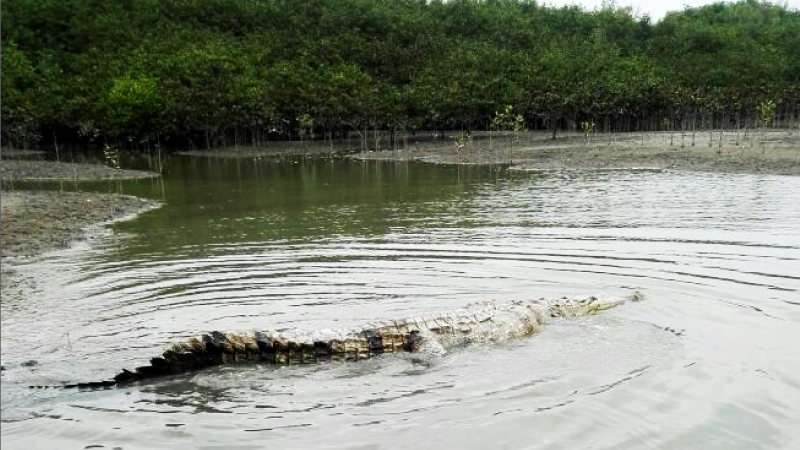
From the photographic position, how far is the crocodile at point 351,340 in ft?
31.5

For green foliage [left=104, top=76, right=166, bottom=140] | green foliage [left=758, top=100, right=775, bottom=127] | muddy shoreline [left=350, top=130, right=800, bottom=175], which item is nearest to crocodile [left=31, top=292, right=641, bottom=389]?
muddy shoreline [left=350, top=130, right=800, bottom=175]

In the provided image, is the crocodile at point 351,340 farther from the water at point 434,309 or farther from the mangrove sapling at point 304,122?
the mangrove sapling at point 304,122

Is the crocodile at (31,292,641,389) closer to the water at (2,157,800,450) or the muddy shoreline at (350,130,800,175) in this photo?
the water at (2,157,800,450)

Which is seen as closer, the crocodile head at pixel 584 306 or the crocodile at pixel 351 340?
the crocodile at pixel 351 340

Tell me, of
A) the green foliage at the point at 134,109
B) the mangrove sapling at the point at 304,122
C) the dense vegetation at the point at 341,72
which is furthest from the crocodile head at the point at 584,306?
the green foliage at the point at 134,109

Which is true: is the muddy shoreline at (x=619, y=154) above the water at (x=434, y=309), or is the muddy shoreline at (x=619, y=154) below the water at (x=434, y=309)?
above

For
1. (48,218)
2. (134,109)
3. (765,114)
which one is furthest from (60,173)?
(765,114)

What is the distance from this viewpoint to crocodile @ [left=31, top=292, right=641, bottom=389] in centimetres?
961

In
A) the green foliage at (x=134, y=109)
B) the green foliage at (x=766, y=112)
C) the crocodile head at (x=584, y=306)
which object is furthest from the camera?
the green foliage at (x=134, y=109)

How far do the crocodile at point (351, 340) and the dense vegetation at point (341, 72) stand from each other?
6547 centimetres

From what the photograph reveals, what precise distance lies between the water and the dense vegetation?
54.0 meters

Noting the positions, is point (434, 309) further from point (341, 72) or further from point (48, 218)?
point (341, 72)

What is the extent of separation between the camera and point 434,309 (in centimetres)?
1365

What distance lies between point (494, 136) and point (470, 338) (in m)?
79.0
